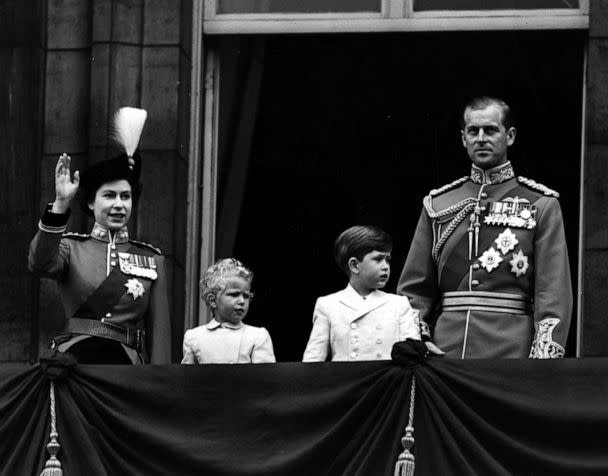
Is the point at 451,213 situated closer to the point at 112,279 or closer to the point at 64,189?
the point at 112,279

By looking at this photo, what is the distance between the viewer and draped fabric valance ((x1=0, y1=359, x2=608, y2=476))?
10.9m

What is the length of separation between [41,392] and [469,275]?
2.15 m

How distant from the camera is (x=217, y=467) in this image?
11094mm

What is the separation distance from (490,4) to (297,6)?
1.10m

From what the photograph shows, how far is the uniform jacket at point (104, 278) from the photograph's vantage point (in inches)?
471

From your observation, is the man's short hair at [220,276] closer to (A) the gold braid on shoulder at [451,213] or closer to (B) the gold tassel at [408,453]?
(A) the gold braid on shoulder at [451,213]

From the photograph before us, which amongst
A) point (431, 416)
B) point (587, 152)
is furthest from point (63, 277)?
point (587, 152)

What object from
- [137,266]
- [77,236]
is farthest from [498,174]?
[77,236]

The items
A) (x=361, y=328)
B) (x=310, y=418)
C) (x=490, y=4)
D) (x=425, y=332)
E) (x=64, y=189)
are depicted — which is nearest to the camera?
(x=310, y=418)

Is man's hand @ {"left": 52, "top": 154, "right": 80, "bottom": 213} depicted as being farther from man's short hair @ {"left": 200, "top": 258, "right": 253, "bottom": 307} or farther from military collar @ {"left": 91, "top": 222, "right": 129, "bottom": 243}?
man's short hair @ {"left": 200, "top": 258, "right": 253, "bottom": 307}

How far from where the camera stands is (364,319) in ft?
38.7

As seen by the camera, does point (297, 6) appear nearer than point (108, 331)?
No

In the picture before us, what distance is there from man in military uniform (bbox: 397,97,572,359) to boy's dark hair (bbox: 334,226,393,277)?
163 mm

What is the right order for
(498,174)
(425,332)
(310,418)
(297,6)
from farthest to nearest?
(297,6), (498,174), (425,332), (310,418)
